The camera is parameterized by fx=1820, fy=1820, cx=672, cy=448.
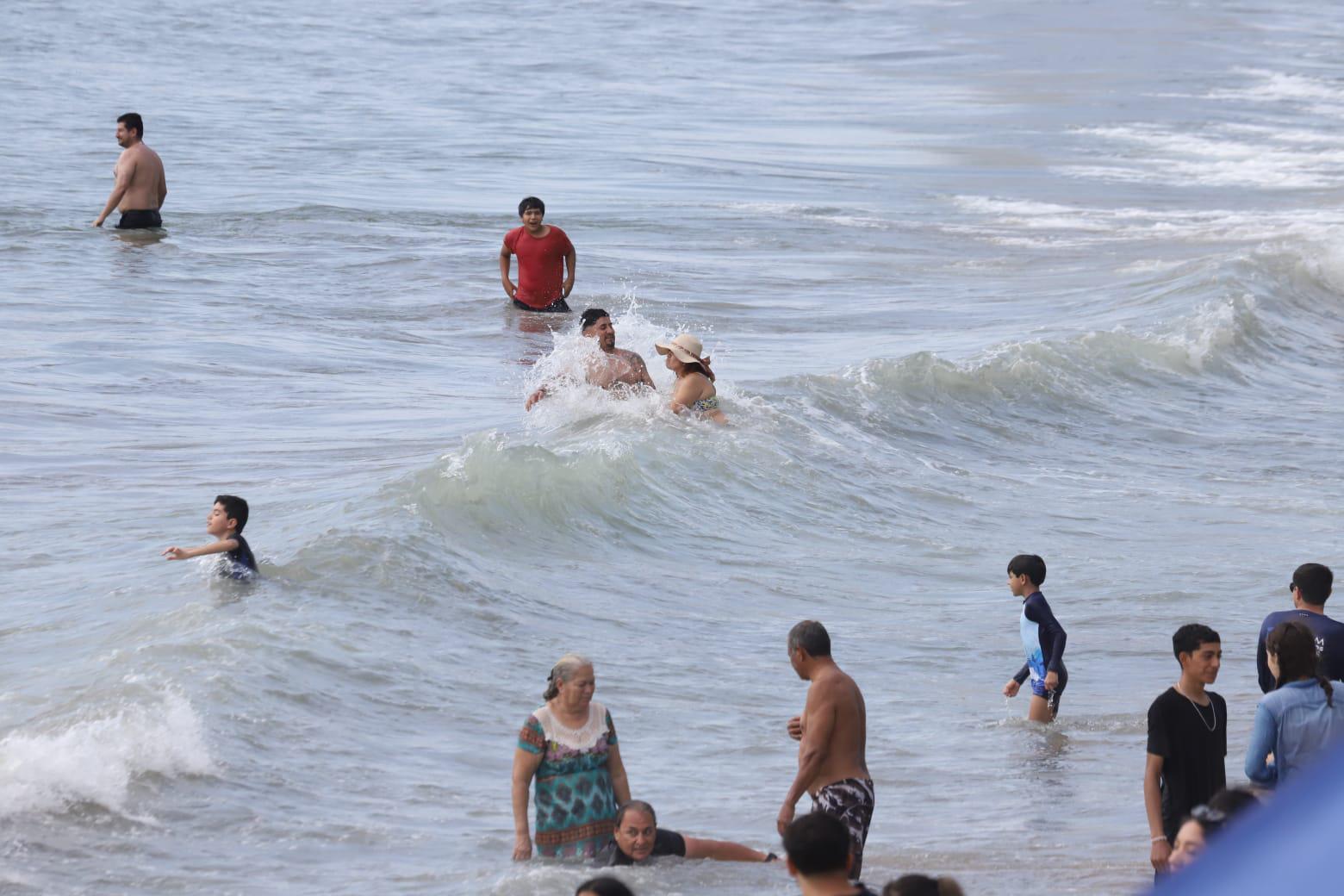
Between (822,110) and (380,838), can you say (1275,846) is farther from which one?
(822,110)

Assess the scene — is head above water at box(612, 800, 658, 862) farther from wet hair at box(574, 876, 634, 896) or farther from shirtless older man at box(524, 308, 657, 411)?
shirtless older man at box(524, 308, 657, 411)

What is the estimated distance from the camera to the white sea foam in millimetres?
6613

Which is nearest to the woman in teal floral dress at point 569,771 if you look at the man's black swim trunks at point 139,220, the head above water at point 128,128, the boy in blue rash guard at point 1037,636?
the boy in blue rash guard at point 1037,636

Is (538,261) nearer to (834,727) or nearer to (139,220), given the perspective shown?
(139,220)

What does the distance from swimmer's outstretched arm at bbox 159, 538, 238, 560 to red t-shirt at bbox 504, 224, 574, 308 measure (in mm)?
8430

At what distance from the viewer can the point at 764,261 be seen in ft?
70.1

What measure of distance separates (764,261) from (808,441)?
26.2 feet

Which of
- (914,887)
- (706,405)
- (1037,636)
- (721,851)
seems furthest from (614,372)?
(914,887)

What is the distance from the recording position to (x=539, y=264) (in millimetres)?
16812

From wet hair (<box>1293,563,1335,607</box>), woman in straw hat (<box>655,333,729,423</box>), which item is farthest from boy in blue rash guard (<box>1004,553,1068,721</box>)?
woman in straw hat (<box>655,333,729,423</box>)

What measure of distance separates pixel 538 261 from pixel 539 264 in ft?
0.13

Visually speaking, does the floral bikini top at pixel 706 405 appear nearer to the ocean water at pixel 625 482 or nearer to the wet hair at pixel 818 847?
the ocean water at pixel 625 482

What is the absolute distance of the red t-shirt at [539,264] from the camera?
16.7 meters

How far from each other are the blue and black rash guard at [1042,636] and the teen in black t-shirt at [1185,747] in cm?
194
